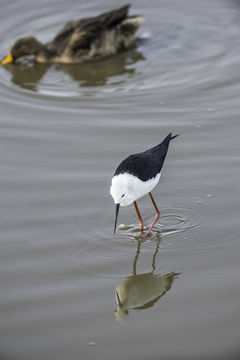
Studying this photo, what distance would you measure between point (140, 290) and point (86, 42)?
18.2 feet

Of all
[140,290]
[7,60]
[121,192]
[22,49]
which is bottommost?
[140,290]

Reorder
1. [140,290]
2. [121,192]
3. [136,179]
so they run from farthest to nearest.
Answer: [136,179]
[121,192]
[140,290]

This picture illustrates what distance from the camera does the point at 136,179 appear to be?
553 centimetres

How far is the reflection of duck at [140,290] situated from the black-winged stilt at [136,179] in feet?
1.77

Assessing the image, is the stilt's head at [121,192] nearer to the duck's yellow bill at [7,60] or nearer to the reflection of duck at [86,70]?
the reflection of duck at [86,70]

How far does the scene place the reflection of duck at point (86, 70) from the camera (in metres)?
8.88

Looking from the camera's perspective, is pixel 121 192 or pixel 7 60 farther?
pixel 7 60

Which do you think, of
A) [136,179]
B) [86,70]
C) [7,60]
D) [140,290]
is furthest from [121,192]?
[7,60]

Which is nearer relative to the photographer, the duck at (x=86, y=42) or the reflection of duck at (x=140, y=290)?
the reflection of duck at (x=140, y=290)

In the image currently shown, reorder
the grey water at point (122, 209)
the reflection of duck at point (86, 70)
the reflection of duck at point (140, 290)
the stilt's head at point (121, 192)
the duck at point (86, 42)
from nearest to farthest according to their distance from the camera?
1. the grey water at point (122, 209)
2. the reflection of duck at point (140, 290)
3. the stilt's head at point (121, 192)
4. the reflection of duck at point (86, 70)
5. the duck at point (86, 42)

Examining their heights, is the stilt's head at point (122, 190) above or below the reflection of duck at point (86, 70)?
below

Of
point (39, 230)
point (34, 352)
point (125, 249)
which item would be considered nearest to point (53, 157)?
point (39, 230)

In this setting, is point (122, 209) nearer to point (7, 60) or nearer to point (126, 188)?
point (126, 188)

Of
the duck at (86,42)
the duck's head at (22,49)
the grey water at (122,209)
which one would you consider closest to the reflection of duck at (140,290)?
the grey water at (122,209)
